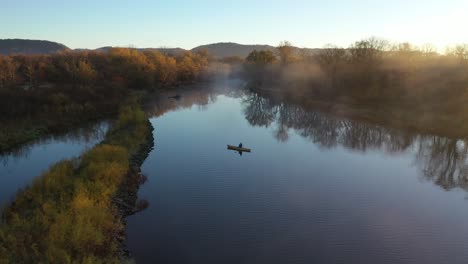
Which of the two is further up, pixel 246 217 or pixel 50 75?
pixel 50 75

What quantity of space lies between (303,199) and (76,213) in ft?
40.3

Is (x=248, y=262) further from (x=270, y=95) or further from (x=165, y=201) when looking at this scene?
(x=270, y=95)

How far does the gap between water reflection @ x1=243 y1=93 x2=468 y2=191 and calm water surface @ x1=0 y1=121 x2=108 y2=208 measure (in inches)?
753

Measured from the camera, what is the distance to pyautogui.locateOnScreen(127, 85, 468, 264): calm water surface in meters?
14.9

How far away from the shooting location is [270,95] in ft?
231

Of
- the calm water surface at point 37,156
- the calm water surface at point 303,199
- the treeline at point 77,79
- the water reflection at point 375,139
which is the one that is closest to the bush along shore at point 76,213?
the calm water surface at point 303,199

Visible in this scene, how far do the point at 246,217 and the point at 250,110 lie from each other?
37320 millimetres

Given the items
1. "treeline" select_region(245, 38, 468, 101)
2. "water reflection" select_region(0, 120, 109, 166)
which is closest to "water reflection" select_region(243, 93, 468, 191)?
"treeline" select_region(245, 38, 468, 101)

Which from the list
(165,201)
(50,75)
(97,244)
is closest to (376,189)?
(165,201)

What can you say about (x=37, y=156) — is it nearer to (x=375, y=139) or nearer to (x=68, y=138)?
(x=68, y=138)

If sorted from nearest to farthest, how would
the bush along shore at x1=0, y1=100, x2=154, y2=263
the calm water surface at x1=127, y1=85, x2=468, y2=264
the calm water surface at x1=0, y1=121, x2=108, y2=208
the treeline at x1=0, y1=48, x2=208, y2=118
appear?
1. the bush along shore at x1=0, y1=100, x2=154, y2=263
2. the calm water surface at x1=127, y1=85, x2=468, y2=264
3. the calm water surface at x1=0, y1=121, x2=108, y2=208
4. the treeline at x1=0, y1=48, x2=208, y2=118

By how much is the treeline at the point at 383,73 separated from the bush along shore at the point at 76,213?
40731mm

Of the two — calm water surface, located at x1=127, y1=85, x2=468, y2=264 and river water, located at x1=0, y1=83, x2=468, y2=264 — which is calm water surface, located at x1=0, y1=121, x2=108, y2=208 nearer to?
river water, located at x1=0, y1=83, x2=468, y2=264

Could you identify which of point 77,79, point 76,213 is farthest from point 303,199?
point 77,79
